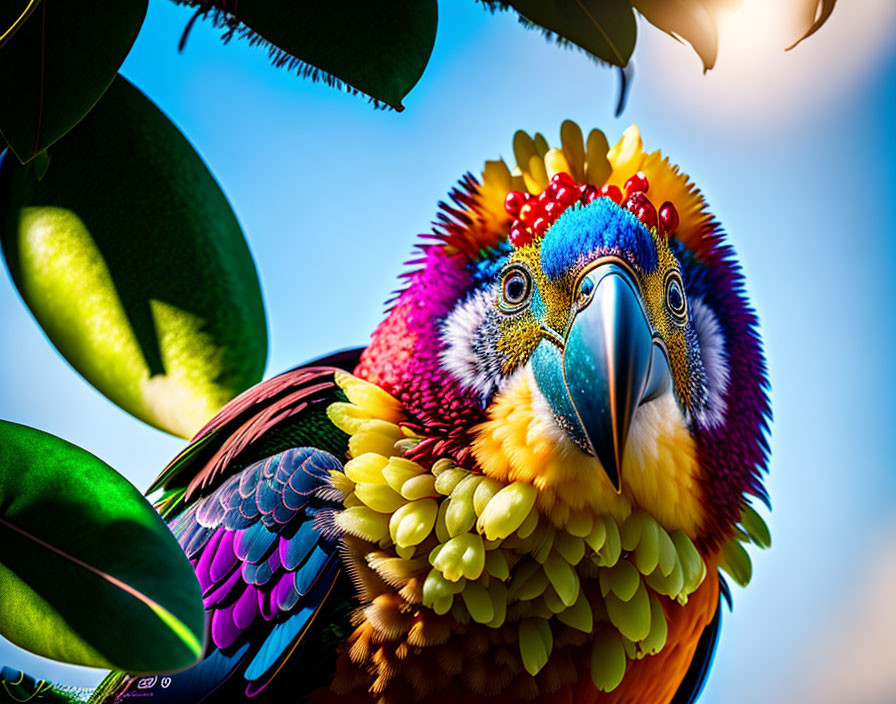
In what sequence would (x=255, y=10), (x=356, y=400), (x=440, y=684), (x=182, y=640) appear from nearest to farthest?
(x=182, y=640) < (x=255, y=10) < (x=440, y=684) < (x=356, y=400)

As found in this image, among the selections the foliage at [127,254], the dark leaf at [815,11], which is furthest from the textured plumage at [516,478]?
the dark leaf at [815,11]

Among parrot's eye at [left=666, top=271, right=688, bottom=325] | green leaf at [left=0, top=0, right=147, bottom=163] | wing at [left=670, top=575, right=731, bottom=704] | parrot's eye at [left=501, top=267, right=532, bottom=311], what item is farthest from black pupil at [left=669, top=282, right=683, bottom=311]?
green leaf at [left=0, top=0, right=147, bottom=163]

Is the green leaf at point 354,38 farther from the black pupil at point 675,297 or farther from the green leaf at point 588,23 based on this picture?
the black pupil at point 675,297

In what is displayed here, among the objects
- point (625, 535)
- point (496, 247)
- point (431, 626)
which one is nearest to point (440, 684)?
point (431, 626)

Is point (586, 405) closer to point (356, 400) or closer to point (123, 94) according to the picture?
point (356, 400)

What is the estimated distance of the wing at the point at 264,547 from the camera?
0.82m

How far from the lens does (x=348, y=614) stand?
81 cm

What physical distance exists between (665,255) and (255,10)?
19.7 inches

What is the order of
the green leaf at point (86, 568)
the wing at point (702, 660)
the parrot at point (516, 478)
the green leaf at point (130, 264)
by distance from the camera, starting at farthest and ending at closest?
the wing at point (702, 660)
the parrot at point (516, 478)
the green leaf at point (130, 264)
the green leaf at point (86, 568)

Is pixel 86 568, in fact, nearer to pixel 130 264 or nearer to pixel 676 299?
pixel 130 264

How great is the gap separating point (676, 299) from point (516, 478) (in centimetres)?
24

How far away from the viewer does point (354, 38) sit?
0.50 meters

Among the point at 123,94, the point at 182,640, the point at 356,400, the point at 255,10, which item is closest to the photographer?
the point at 182,640

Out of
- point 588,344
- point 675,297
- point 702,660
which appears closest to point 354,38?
point 588,344
